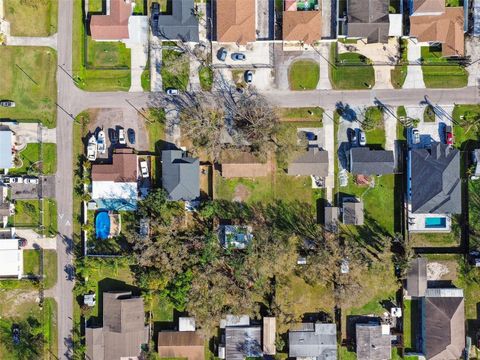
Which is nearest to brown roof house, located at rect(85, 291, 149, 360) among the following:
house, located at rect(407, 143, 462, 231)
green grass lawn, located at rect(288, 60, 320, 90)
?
green grass lawn, located at rect(288, 60, 320, 90)

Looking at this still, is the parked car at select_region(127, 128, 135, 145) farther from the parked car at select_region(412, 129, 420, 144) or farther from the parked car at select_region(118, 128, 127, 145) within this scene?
the parked car at select_region(412, 129, 420, 144)

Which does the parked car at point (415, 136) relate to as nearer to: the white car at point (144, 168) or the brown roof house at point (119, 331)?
the white car at point (144, 168)

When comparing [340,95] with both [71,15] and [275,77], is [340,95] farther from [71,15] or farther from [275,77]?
[71,15]

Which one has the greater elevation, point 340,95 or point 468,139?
point 340,95

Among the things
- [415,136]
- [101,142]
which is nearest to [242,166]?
[101,142]

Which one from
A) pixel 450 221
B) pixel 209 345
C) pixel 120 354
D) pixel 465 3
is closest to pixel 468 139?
pixel 450 221

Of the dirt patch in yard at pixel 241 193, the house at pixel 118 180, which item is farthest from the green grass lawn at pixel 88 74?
the dirt patch in yard at pixel 241 193
